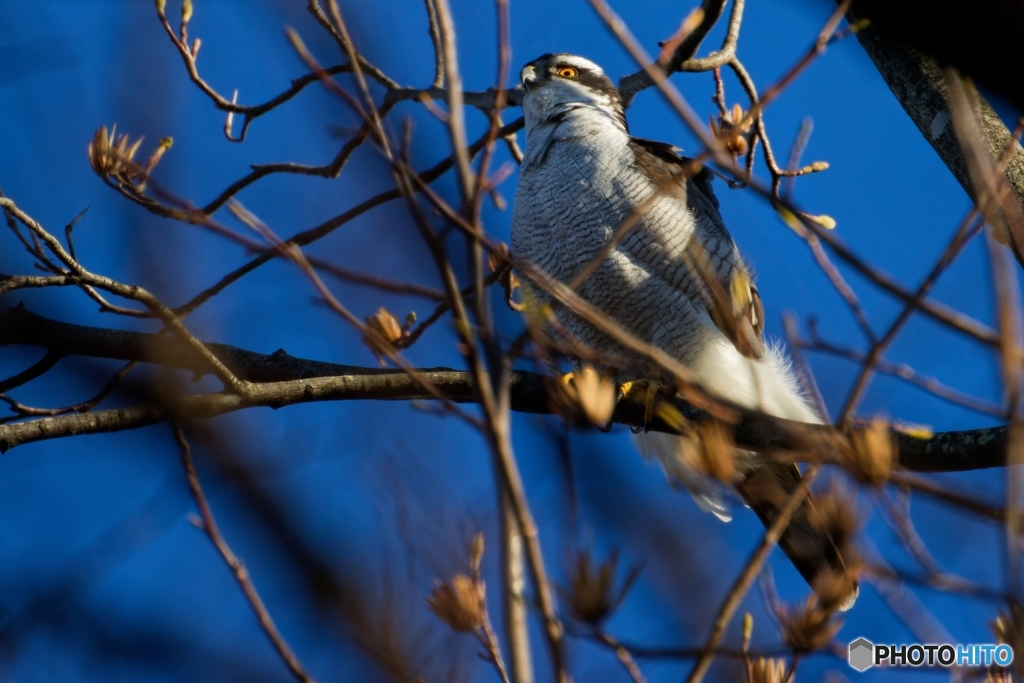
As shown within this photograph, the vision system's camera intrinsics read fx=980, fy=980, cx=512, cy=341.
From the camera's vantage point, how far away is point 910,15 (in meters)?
2.11

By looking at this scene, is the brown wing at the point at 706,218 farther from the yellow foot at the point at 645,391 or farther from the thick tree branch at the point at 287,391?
the thick tree branch at the point at 287,391

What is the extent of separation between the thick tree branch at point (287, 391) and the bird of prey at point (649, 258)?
0.47 metres

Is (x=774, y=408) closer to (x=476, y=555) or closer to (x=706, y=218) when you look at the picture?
(x=706, y=218)

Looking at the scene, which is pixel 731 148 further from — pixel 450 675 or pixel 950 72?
pixel 450 675

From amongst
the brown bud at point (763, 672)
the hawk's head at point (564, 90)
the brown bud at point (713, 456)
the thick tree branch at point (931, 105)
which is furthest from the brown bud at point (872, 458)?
the hawk's head at point (564, 90)

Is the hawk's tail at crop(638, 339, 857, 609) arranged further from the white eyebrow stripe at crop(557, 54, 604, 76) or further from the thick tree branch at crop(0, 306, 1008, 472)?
the white eyebrow stripe at crop(557, 54, 604, 76)

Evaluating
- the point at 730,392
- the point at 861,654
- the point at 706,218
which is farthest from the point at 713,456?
the point at 706,218

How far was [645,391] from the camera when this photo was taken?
402 cm

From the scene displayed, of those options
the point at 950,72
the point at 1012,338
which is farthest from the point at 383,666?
the point at 950,72

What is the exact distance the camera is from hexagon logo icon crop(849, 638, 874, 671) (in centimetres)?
241

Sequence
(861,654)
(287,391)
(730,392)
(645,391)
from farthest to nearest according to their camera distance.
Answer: (730,392)
(645,391)
(287,391)
(861,654)

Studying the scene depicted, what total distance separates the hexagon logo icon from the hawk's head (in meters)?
2.95

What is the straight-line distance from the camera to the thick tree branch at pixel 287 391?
2.83 metres

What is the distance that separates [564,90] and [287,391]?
251cm
